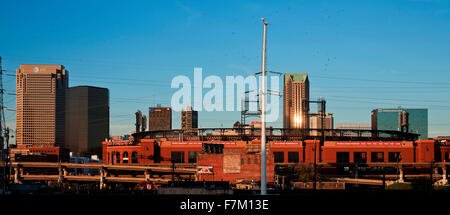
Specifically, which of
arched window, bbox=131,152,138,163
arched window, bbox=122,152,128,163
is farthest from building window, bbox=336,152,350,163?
arched window, bbox=122,152,128,163

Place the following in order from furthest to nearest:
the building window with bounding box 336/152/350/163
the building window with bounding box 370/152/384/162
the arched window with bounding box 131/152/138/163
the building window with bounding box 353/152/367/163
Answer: the arched window with bounding box 131/152/138/163, the building window with bounding box 336/152/350/163, the building window with bounding box 370/152/384/162, the building window with bounding box 353/152/367/163

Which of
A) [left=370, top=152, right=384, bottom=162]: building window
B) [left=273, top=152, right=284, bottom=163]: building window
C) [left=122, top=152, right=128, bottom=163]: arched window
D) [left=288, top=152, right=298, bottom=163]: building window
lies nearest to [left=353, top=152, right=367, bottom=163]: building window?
[left=370, top=152, right=384, bottom=162]: building window

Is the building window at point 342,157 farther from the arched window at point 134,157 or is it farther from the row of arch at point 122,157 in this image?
the row of arch at point 122,157

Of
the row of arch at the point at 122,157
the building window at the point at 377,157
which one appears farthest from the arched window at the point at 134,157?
the building window at the point at 377,157

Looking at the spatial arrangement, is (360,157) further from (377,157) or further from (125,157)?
(125,157)

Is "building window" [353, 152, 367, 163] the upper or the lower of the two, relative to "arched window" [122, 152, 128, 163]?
upper

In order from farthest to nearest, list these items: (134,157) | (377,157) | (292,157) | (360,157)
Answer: (134,157) → (292,157) → (377,157) → (360,157)

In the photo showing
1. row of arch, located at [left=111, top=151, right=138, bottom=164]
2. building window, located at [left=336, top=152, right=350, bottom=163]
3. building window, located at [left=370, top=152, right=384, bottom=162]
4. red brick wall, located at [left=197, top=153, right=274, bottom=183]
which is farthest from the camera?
row of arch, located at [left=111, top=151, right=138, bottom=164]

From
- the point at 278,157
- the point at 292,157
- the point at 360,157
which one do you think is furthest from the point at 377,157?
the point at 278,157

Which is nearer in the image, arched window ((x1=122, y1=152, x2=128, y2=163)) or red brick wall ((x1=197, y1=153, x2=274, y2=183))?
red brick wall ((x1=197, y1=153, x2=274, y2=183))

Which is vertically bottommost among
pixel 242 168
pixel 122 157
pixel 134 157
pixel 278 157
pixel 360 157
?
pixel 122 157

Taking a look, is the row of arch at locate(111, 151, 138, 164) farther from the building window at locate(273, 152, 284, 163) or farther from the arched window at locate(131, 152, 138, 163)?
the building window at locate(273, 152, 284, 163)

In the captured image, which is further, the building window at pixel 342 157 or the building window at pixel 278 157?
the building window at pixel 278 157
